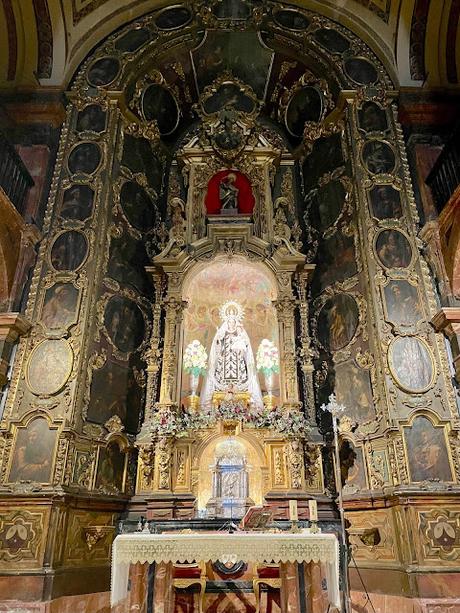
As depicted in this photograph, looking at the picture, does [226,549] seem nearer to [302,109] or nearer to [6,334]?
[6,334]

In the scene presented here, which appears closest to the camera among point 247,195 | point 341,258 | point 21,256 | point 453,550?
point 453,550

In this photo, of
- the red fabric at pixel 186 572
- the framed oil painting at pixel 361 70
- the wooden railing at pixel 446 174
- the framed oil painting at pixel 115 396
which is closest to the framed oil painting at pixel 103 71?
the framed oil painting at pixel 361 70

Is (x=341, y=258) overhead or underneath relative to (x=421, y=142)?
underneath

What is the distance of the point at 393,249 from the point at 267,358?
311 centimetres

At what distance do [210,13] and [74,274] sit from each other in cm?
750

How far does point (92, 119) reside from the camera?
11.0 m

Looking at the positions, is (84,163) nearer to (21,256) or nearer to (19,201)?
(19,201)

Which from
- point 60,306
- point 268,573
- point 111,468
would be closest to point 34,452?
point 111,468

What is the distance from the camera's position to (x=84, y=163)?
1042 cm

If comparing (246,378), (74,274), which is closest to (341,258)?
(246,378)

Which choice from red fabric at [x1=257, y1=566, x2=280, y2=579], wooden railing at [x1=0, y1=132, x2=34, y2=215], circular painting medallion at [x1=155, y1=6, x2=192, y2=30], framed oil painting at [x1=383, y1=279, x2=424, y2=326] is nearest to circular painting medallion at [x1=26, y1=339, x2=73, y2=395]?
wooden railing at [x1=0, y1=132, x2=34, y2=215]

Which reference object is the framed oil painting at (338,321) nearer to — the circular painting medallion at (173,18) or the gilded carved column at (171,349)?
the gilded carved column at (171,349)

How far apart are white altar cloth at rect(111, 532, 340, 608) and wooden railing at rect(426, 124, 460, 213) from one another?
20.9 ft

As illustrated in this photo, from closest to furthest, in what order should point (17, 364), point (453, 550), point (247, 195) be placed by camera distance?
point (453, 550) < point (17, 364) < point (247, 195)
